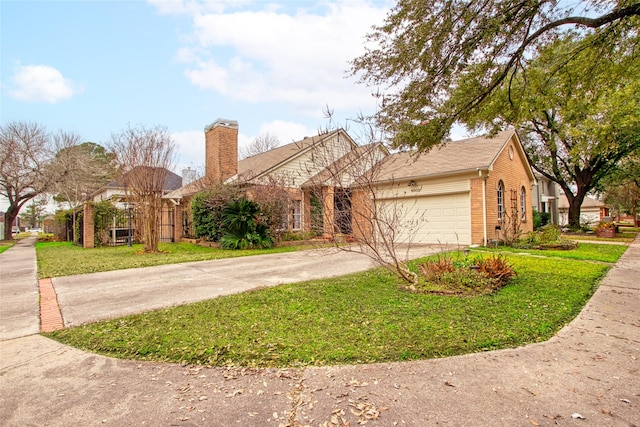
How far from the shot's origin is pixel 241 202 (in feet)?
41.1

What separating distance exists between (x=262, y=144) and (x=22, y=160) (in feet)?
62.5

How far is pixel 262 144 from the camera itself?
3494 cm

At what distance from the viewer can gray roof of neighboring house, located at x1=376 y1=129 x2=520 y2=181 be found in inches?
509

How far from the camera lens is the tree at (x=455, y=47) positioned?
5934mm

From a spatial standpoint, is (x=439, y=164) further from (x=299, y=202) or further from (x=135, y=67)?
(x=135, y=67)

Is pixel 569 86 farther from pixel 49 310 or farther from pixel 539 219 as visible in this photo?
pixel 539 219

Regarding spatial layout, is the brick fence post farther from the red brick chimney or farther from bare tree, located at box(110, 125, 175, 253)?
the red brick chimney

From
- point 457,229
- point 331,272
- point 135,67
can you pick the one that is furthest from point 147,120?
point 457,229

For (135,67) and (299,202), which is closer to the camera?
(135,67)

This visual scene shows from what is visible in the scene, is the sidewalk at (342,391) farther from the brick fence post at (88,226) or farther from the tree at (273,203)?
the brick fence post at (88,226)

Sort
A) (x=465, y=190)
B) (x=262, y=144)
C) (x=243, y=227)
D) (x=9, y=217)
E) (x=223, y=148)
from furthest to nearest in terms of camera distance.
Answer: (x=262, y=144)
(x=9, y=217)
(x=223, y=148)
(x=465, y=190)
(x=243, y=227)

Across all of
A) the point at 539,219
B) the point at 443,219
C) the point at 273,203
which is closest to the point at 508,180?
the point at 443,219

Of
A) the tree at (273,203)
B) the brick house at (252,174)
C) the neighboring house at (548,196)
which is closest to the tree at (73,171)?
the brick house at (252,174)

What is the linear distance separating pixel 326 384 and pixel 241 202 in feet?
34.3
